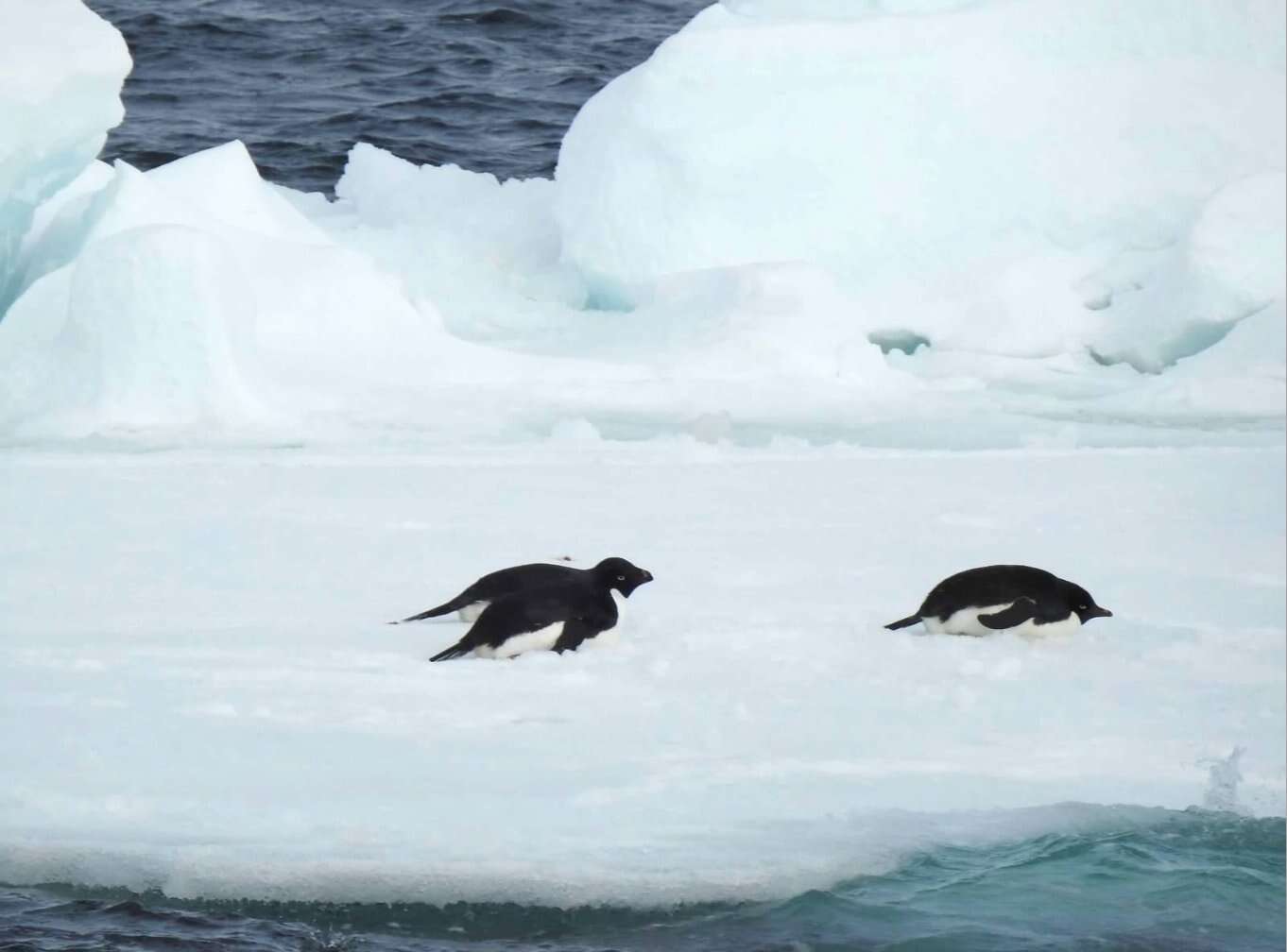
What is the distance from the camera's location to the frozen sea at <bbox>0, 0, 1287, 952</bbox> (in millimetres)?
4164

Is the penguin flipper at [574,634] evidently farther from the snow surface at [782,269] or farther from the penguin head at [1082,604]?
the snow surface at [782,269]

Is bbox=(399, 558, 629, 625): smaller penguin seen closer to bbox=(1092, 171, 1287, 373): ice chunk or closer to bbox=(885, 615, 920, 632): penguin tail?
bbox=(885, 615, 920, 632): penguin tail

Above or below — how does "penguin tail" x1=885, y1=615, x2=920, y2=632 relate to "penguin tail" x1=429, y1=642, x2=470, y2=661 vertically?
above

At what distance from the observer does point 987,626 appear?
5.60 metres

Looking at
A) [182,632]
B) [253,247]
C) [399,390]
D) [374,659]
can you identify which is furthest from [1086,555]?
[253,247]

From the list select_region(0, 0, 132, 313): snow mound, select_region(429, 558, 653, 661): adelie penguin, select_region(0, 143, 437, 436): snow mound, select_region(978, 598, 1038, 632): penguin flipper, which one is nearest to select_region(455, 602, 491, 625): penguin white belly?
select_region(429, 558, 653, 661): adelie penguin

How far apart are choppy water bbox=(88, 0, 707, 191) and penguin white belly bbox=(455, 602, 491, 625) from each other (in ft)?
36.8

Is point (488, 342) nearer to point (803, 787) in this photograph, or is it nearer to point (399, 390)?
point (399, 390)

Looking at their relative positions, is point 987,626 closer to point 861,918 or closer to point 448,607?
point 448,607

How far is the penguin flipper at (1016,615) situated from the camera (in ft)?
18.1

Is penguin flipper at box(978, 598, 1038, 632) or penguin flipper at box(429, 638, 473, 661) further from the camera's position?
penguin flipper at box(978, 598, 1038, 632)

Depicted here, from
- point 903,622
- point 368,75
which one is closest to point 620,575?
point 903,622

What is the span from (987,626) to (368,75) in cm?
1558

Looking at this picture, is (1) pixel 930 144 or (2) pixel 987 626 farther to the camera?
(1) pixel 930 144
